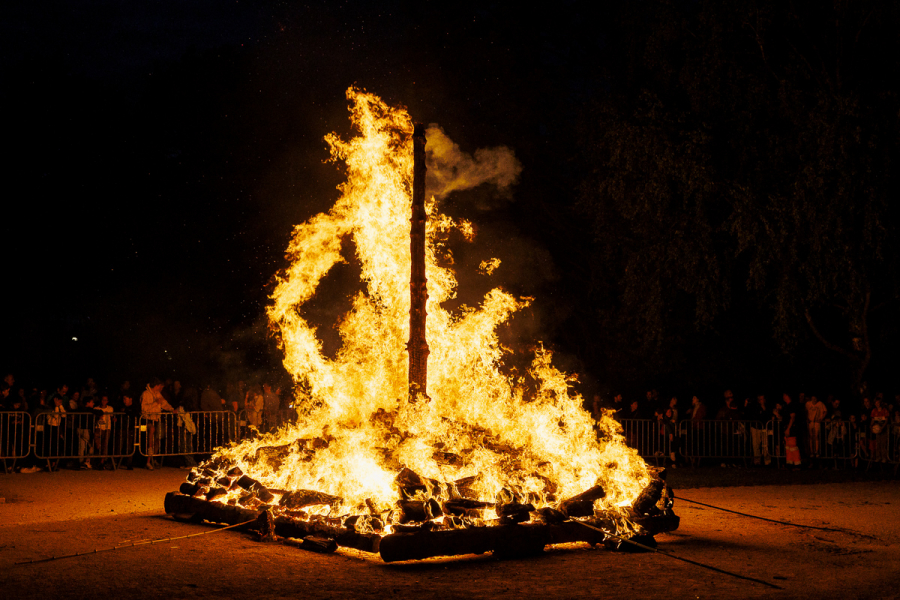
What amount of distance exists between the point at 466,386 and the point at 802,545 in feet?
14.5

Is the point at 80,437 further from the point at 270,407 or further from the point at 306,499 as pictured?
the point at 306,499

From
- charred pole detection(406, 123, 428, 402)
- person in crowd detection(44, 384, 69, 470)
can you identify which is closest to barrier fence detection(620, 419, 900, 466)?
charred pole detection(406, 123, 428, 402)

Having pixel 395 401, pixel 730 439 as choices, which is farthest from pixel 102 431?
pixel 730 439

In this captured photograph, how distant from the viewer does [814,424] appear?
18.2 meters

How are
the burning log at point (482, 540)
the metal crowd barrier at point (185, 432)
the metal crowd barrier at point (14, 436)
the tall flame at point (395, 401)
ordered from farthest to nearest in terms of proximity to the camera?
the metal crowd barrier at point (185, 432) < the metal crowd barrier at point (14, 436) < the tall flame at point (395, 401) < the burning log at point (482, 540)

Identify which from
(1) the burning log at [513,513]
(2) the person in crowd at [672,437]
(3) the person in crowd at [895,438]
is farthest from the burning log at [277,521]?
(3) the person in crowd at [895,438]

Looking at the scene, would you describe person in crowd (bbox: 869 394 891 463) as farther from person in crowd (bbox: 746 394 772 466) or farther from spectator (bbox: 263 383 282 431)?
spectator (bbox: 263 383 282 431)

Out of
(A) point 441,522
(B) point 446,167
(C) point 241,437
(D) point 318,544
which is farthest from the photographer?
(C) point 241,437

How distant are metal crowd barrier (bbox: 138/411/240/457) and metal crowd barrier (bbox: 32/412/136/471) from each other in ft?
1.15

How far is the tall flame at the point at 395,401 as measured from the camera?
365 inches

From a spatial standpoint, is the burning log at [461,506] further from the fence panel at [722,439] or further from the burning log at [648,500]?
the fence panel at [722,439]

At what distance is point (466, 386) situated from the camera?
1116 centimetres

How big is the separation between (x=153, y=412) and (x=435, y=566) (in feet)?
33.6

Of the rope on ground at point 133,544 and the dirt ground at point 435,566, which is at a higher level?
the rope on ground at point 133,544
